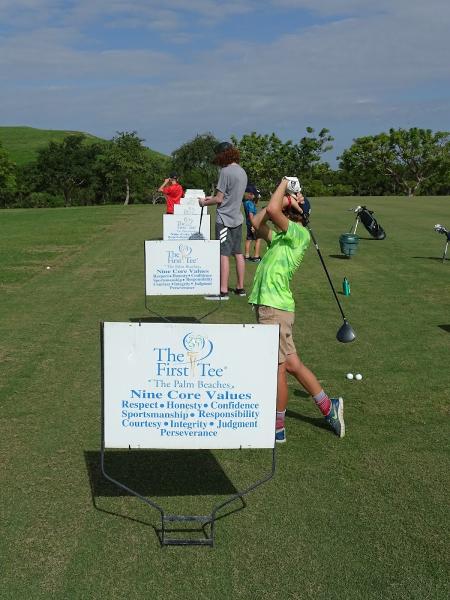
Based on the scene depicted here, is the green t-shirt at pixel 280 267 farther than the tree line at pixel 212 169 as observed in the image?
No

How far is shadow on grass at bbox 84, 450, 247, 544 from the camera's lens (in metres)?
5.32

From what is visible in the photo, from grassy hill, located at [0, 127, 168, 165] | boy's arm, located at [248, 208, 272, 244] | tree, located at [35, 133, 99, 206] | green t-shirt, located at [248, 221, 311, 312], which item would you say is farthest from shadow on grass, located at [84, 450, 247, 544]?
grassy hill, located at [0, 127, 168, 165]

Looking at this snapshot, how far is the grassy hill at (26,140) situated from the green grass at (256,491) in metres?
125

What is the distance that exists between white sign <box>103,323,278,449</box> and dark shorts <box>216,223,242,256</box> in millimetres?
6994

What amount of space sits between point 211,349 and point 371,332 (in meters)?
5.89

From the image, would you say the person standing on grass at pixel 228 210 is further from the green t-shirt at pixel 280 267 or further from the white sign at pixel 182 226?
the green t-shirt at pixel 280 267

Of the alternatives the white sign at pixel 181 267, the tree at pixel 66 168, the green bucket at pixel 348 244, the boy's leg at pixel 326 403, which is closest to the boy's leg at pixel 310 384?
the boy's leg at pixel 326 403

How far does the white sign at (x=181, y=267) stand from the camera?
10.5 metres

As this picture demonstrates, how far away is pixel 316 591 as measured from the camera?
4.12 m

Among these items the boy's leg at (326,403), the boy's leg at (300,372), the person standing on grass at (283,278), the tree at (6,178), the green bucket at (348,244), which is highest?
the person standing on grass at (283,278)

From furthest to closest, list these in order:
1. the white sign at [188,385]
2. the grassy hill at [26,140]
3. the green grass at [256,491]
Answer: the grassy hill at [26,140] → the white sign at [188,385] → the green grass at [256,491]

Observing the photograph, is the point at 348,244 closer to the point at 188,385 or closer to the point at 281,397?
the point at 281,397

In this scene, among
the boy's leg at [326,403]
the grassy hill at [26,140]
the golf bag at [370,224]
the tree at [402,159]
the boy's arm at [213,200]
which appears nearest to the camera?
the boy's leg at [326,403]

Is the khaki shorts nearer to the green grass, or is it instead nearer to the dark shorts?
the green grass
